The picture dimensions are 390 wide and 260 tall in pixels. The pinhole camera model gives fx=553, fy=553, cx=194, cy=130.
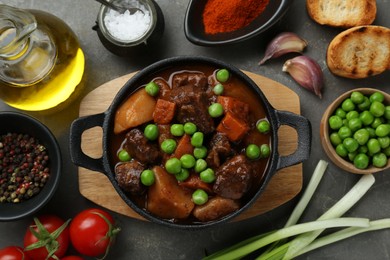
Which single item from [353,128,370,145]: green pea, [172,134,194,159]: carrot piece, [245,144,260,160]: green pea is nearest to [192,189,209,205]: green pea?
[172,134,194,159]: carrot piece

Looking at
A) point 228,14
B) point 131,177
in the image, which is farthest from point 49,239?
point 228,14

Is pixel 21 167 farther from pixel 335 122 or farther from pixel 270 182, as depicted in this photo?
pixel 335 122

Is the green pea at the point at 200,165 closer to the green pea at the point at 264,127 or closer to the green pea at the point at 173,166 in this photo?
the green pea at the point at 173,166

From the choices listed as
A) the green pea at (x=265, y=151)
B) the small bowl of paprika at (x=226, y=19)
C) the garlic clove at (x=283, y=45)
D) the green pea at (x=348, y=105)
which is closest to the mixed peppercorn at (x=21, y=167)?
the small bowl of paprika at (x=226, y=19)

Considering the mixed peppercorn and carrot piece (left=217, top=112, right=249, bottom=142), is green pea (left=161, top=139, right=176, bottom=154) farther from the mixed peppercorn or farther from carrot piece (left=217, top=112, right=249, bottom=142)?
the mixed peppercorn

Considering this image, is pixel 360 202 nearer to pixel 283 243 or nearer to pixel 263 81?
pixel 283 243

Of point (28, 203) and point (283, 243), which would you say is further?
point (283, 243)

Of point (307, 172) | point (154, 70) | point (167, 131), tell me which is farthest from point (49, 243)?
point (307, 172)
